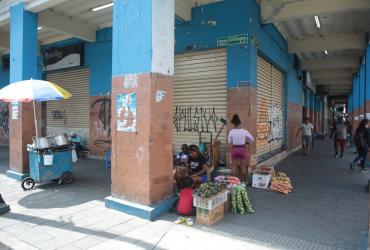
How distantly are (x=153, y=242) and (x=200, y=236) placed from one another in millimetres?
681

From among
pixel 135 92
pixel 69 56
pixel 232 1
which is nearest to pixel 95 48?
pixel 69 56

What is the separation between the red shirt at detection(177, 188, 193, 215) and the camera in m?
5.25

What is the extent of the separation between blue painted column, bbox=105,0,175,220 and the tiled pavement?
0.41 metres

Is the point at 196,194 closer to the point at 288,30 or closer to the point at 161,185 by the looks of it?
the point at 161,185

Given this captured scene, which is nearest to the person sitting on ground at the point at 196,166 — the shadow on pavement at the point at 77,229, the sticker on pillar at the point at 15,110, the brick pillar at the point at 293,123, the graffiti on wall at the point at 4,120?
the shadow on pavement at the point at 77,229

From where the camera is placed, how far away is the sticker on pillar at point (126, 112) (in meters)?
5.43

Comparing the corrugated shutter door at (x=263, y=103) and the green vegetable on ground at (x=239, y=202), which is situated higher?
the corrugated shutter door at (x=263, y=103)

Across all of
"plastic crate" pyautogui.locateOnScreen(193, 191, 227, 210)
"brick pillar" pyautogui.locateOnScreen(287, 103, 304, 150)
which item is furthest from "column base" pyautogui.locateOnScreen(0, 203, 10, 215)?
"brick pillar" pyautogui.locateOnScreen(287, 103, 304, 150)

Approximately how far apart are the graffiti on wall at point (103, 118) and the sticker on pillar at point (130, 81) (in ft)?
18.8

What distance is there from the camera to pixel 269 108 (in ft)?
35.7

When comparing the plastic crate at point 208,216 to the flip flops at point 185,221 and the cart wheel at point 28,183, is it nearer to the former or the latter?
the flip flops at point 185,221

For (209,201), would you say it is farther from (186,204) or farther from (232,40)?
(232,40)

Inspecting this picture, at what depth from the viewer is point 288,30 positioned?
11.8 metres

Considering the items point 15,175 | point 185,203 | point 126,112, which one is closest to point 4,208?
point 126,112
